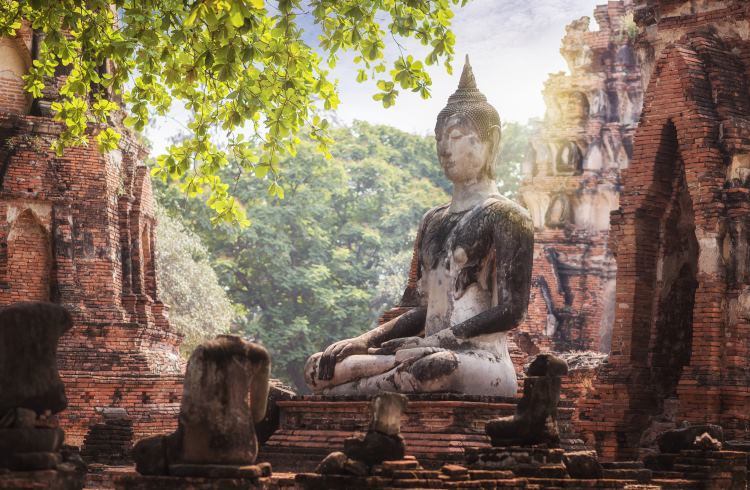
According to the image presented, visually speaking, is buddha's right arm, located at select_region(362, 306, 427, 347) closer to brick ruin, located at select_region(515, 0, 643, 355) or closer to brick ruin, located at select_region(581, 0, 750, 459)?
brick ruin, located at select_region(581, 0, 750, 459)

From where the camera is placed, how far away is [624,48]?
3725 centimetres

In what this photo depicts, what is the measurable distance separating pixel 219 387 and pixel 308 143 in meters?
42.2

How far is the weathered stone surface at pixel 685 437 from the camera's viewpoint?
36.6 ft

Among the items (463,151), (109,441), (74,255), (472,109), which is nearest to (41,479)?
(463,151)

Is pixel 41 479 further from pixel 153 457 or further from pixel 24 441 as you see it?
pixel 153 457

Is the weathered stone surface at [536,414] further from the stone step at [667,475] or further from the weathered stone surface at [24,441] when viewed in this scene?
the weathered stone surface at [24,441]

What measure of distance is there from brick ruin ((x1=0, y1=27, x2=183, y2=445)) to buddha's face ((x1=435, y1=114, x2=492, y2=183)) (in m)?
10.4

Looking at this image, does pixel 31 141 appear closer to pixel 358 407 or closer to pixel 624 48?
pixel 358 407

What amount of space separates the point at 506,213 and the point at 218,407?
4.30 m

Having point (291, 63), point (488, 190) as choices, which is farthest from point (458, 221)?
point (291, 63)

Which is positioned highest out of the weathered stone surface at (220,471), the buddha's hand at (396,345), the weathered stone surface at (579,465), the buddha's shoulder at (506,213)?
the buddha's shoulder at (506,213)

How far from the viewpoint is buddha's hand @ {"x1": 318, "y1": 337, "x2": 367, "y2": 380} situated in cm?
1102

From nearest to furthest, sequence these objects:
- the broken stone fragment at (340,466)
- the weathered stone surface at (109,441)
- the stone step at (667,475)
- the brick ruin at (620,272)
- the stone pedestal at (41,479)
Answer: the stone pedestal at (41,479) < the broken stone fragment at (340,466) < the stone step at (667,475) < the weathered stone surface at (109,441) < the brick ruin at (620,272)

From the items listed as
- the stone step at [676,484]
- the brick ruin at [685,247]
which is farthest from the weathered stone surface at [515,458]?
the brick ruin at [685,247]
